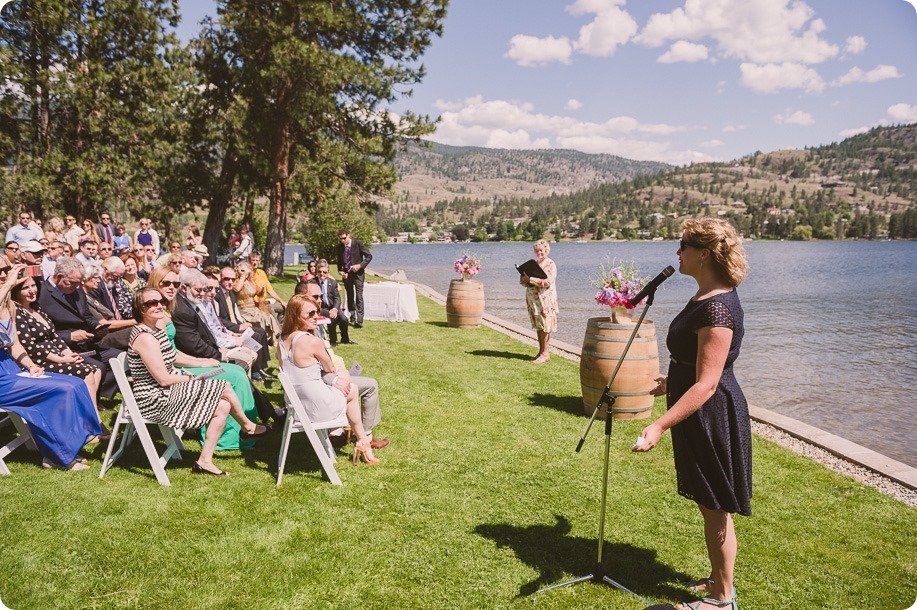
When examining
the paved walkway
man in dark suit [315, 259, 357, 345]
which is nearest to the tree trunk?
man in dark suit [315, 259, 357, 345]

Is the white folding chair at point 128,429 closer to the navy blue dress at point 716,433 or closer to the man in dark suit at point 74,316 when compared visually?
the man in dark suit at point 74,316

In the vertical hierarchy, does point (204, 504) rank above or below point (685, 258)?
below

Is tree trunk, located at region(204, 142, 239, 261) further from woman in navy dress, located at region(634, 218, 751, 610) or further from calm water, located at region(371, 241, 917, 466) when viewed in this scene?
woman in navy dress, located at region(634, 218, 751, 610)

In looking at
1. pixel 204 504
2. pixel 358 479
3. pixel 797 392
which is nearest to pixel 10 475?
pixel 204 504

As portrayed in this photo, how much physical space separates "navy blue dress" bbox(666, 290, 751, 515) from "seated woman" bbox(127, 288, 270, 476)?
421 cm

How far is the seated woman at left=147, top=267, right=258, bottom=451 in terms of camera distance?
612cm

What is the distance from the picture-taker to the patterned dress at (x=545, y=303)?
34.3 ft

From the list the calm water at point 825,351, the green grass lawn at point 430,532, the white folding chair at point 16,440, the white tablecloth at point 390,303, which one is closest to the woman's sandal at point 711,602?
the green grass lawn at point 430,532

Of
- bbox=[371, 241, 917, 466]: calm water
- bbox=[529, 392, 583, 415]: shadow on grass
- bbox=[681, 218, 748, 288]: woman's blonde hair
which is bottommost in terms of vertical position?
bbox=[371, 241, 917, 466]: calm water

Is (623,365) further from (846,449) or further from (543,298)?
(543,298)

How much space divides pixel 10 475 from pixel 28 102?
21359mm

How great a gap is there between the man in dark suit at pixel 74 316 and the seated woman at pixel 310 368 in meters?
2.62

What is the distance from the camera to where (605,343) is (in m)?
7.12

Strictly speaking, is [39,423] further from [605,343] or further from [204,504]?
[605,343]
